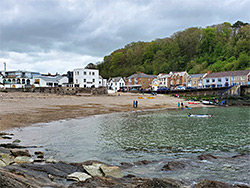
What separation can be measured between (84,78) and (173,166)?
231 feet

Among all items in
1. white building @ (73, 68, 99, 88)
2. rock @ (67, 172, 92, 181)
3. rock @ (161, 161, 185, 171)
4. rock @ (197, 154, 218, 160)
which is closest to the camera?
rock @ (67, 172, 92, 181)

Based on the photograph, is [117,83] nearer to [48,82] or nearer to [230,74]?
[48,82]

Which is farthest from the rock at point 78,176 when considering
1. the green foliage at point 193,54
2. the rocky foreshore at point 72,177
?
the green foliage at point 193,54

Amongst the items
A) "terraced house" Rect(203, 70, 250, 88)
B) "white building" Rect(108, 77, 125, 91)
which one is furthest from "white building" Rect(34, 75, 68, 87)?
"terraced house" Rect(203, 70, 250, 88)

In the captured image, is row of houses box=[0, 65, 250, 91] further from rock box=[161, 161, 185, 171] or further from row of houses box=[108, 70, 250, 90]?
rock box=[161, 161, 185, 171]

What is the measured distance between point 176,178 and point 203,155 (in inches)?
159

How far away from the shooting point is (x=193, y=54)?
442ft

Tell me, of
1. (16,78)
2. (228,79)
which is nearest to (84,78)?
(16,78)

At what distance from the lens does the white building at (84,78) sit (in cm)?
7812

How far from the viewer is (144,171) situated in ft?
33.6

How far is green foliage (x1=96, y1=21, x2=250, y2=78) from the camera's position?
4331 inches

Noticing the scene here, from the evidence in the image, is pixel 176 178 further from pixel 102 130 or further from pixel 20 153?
pixel 102 130

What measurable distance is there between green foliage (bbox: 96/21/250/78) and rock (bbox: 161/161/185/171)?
3974 inches

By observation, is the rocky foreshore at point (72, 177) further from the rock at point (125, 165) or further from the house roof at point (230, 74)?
the house roof at point (230, 74)
